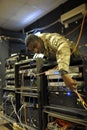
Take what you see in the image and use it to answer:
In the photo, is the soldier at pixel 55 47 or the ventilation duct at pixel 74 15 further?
the ventilation duct at pixel 74 15

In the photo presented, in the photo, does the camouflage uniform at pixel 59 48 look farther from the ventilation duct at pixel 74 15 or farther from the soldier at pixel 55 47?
the ventilation duct at pixel 74 15

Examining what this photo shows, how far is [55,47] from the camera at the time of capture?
6.30ft

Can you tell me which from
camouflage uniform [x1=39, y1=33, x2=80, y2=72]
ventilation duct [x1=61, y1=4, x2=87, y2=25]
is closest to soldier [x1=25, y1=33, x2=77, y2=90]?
camouflage uniform [x1=39, y1=33, x2=80, y2=72]

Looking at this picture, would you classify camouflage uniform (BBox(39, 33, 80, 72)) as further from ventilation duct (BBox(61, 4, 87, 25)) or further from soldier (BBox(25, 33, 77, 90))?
ventilation duct (BBox(61, 4, 87, 25))

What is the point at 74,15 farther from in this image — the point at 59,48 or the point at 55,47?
the point at 59,48

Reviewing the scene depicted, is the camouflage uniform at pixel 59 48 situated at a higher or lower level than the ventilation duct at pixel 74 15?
lower

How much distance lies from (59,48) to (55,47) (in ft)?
0.45

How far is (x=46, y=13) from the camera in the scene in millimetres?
3781

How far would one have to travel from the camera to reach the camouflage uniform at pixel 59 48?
166cm

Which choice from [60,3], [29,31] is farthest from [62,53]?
[29,31]

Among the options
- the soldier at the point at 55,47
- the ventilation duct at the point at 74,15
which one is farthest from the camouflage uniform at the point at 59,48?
the ventilation duct at the point at 74,15

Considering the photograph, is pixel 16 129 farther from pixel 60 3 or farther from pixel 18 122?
pixel 60 3

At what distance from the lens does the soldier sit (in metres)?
1.64

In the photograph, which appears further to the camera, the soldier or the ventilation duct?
the ventilation duct
